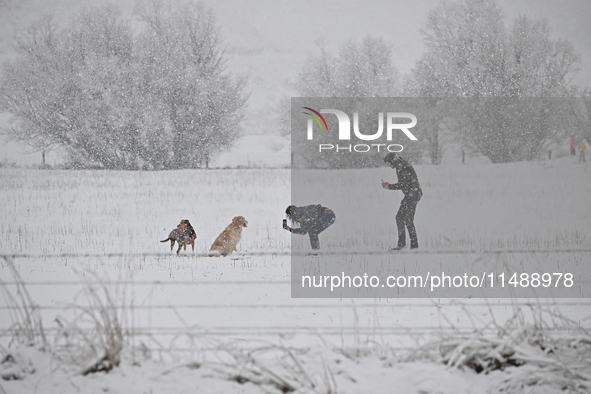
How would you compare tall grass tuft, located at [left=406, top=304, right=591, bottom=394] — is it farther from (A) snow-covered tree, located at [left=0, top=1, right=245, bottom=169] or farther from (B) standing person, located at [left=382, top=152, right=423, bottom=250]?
(A) snow-covered tree, located at [left=0, top=1, right=245, bottom=169]

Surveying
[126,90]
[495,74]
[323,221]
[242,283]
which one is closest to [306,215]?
[323,221]

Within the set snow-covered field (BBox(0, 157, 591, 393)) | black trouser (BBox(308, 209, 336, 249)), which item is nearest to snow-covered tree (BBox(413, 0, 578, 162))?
snow-covered field (BBox(0, 157, 591, 393))

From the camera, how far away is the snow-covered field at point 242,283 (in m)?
2.66

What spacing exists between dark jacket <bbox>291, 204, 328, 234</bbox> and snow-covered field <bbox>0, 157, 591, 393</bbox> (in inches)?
32.9

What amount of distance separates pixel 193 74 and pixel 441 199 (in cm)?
1669

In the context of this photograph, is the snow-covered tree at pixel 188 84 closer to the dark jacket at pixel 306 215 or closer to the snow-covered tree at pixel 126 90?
the snow-covered tree at pixel 126 90

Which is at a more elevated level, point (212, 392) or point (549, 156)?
point (549, 156)

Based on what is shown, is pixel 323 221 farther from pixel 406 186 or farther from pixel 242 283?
pixel 242 283

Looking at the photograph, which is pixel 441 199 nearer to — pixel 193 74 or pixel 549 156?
pixel 549 156

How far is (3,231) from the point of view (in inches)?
527

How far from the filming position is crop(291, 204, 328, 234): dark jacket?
8.09 m

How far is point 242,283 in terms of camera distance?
647cm

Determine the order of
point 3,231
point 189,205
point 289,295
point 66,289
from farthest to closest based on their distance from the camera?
point 189,205 < point 3,231 < point 66,289 < point 289,295

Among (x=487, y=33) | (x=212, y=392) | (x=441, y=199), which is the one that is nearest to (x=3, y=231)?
(x=212, y=392)
